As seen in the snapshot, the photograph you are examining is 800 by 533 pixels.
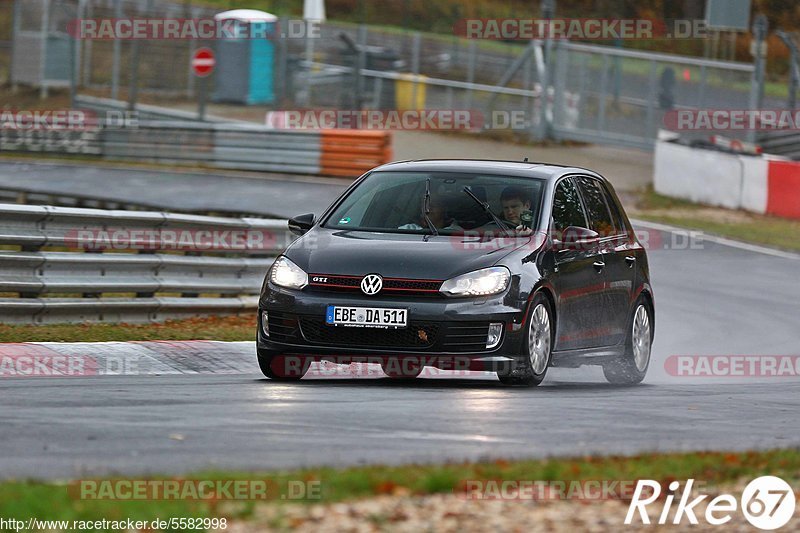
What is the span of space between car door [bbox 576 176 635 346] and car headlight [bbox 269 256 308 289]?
93.4 inches

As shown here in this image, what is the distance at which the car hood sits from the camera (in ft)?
31.6

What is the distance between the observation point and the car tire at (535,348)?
32.0 ft

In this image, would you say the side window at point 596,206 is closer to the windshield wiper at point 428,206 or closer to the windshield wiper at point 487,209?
the windshield wiper at point 487,209

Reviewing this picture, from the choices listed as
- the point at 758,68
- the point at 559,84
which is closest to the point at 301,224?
the point at 758,68

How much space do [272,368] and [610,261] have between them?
2764 mm

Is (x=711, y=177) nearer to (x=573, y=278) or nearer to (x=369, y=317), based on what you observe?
(x=573, y=278)

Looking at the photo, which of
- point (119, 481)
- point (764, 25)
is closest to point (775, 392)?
point (119, 481)

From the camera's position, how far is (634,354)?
38.7 feet

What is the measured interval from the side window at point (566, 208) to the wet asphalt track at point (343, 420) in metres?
1.15

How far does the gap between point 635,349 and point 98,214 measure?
16.0 feet

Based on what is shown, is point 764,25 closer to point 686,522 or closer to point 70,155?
point 70,155

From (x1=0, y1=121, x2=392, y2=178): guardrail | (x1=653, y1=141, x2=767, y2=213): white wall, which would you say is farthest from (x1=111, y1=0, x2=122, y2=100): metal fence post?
(x1=653, y1=141, x2=767, y2=213): white wall

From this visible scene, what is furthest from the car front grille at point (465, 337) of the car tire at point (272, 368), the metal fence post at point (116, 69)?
the metal fence post at point (116, 69)

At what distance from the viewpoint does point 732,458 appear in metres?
7.01
